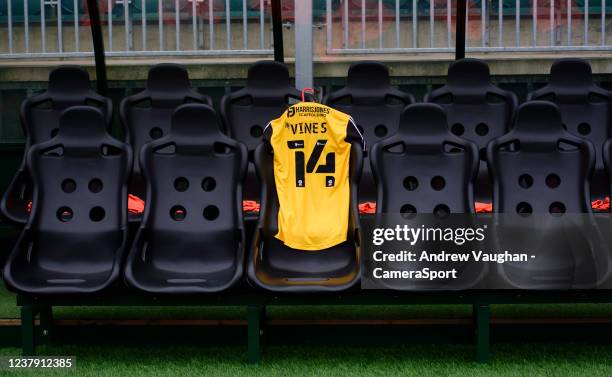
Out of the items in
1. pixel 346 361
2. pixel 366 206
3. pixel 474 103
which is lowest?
pixel 346 361

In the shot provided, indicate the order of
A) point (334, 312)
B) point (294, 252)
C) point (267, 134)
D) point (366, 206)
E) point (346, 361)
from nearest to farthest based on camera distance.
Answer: point (346, 361)
point (294, 252)
point (267, 134)
point (334, 312)
point (366, 206)

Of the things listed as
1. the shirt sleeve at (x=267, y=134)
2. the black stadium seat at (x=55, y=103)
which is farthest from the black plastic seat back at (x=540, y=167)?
the black stadium seat at (x=55, y=103)

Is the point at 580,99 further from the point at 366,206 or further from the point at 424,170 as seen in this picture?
the point at 424,170

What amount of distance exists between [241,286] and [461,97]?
2.24 m

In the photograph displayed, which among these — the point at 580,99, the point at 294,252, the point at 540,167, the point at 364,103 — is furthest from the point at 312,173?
the point at 580,99

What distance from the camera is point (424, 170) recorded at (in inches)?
149

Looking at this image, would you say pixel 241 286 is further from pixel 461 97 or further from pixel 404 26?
pixel 404 26

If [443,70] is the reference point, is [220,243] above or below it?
below

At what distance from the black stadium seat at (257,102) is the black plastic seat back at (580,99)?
5.01 feet

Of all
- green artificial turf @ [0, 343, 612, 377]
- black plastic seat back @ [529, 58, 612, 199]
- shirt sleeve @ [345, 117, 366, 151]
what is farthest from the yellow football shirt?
black plastic seat back @ [529, 58, 612, 199]

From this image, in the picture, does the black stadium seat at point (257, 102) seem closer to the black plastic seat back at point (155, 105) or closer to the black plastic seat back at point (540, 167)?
the black plastic seat back at point (155, 105)

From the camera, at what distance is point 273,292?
339cm

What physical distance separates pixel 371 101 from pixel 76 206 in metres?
2.01

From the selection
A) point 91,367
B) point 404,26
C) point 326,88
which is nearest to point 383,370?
point 91,367
